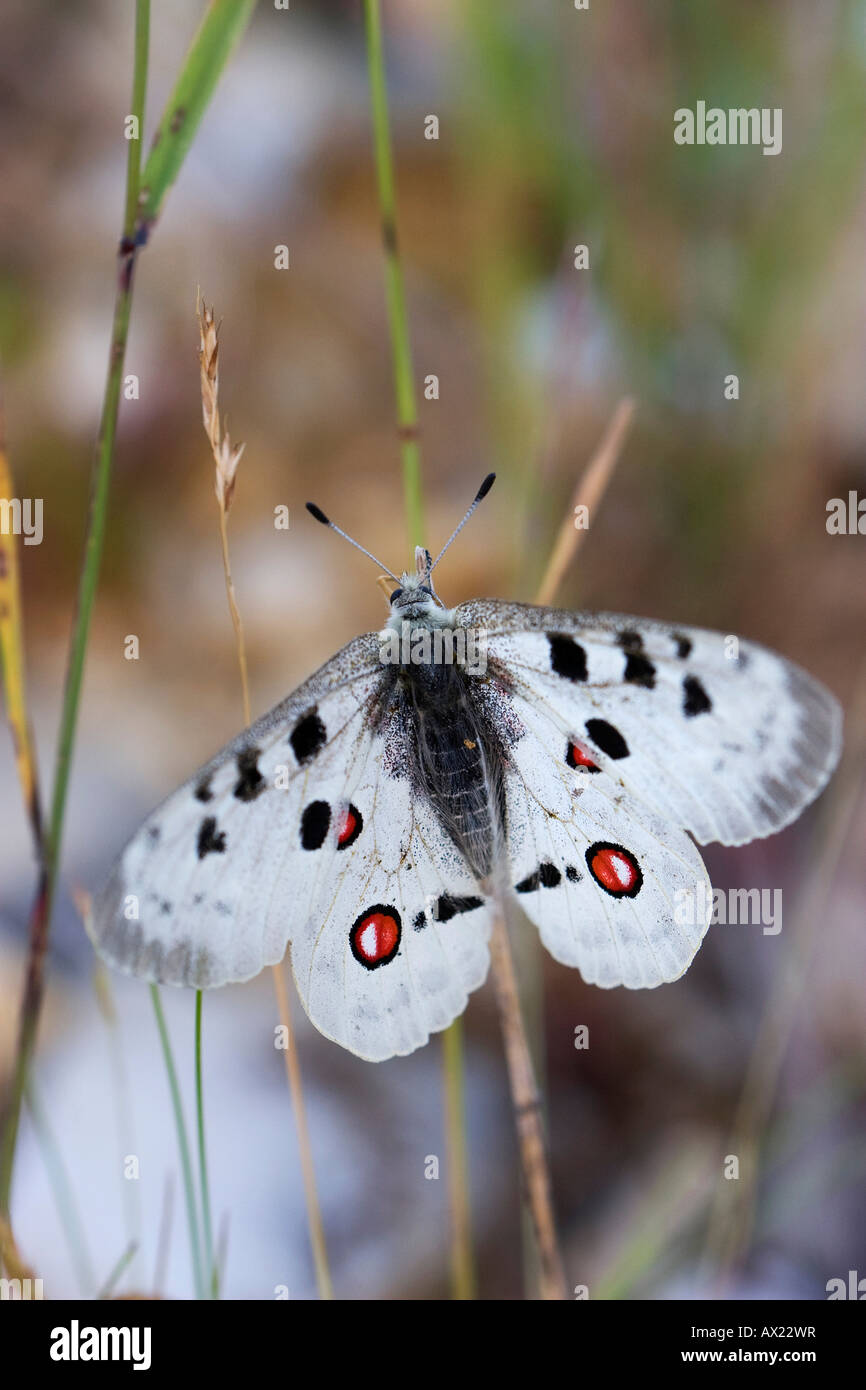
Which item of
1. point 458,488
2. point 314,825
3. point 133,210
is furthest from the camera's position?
point 458,488

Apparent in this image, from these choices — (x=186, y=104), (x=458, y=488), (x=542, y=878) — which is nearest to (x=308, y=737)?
(x=542, y=878)

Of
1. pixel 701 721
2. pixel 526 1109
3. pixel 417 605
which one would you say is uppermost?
pixel 417 605

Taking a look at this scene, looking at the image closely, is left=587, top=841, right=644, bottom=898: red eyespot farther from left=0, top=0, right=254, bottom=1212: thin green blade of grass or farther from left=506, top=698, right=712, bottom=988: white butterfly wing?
left=0, top=0, right=254, bottom=1212: thin green blade of grass

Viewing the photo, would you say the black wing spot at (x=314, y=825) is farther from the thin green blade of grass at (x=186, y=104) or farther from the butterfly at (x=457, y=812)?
the thin green blade of grass at (x=186, y=104)

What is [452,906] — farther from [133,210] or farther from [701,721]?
[133,210]

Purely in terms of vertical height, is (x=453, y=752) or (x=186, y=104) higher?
(x=186, y=104)

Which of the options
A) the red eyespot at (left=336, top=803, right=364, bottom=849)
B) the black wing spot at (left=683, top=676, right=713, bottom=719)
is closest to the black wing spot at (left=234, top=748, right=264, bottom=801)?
the red eyespot at (left=336, top=803, right=364, bottom=849)
